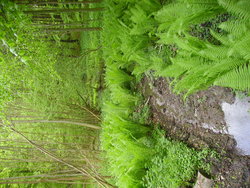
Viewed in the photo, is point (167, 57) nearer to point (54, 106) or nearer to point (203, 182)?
point (203, 182)

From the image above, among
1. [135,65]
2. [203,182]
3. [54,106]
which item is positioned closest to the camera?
[203,182]

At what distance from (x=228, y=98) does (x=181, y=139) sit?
2.94ft

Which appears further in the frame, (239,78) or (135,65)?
(135,65)

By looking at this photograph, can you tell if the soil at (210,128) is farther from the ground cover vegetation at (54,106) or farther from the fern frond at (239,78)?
the ground cover vegetation at (54,106)

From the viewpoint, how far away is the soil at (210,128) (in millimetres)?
1861

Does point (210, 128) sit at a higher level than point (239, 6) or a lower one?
lower

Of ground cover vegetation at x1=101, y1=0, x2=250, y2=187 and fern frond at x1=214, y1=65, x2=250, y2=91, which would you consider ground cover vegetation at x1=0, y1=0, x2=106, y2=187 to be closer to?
ground cover vegetation at x1=101, y1=0, x2=250, y2=187

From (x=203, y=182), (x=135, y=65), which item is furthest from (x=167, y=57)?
(x=203, y=182)

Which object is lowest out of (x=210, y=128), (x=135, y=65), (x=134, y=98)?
(x=210, y=128)

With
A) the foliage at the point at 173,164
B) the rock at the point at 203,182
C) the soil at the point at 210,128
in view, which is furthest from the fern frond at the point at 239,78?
the rock at the point at 203,182

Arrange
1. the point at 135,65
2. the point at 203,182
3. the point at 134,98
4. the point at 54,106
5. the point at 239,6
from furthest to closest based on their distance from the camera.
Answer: the point at 54,106
the point at 134,98
the point at 135,65
the point at 203,182
the point at 239,6

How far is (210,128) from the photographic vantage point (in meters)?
2.10

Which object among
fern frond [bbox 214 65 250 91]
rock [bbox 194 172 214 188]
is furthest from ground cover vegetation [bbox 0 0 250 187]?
rock [bbox 194 172 214 188]

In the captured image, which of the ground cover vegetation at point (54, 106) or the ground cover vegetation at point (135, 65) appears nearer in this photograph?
the ground cover vegetation at point (135, 65)
